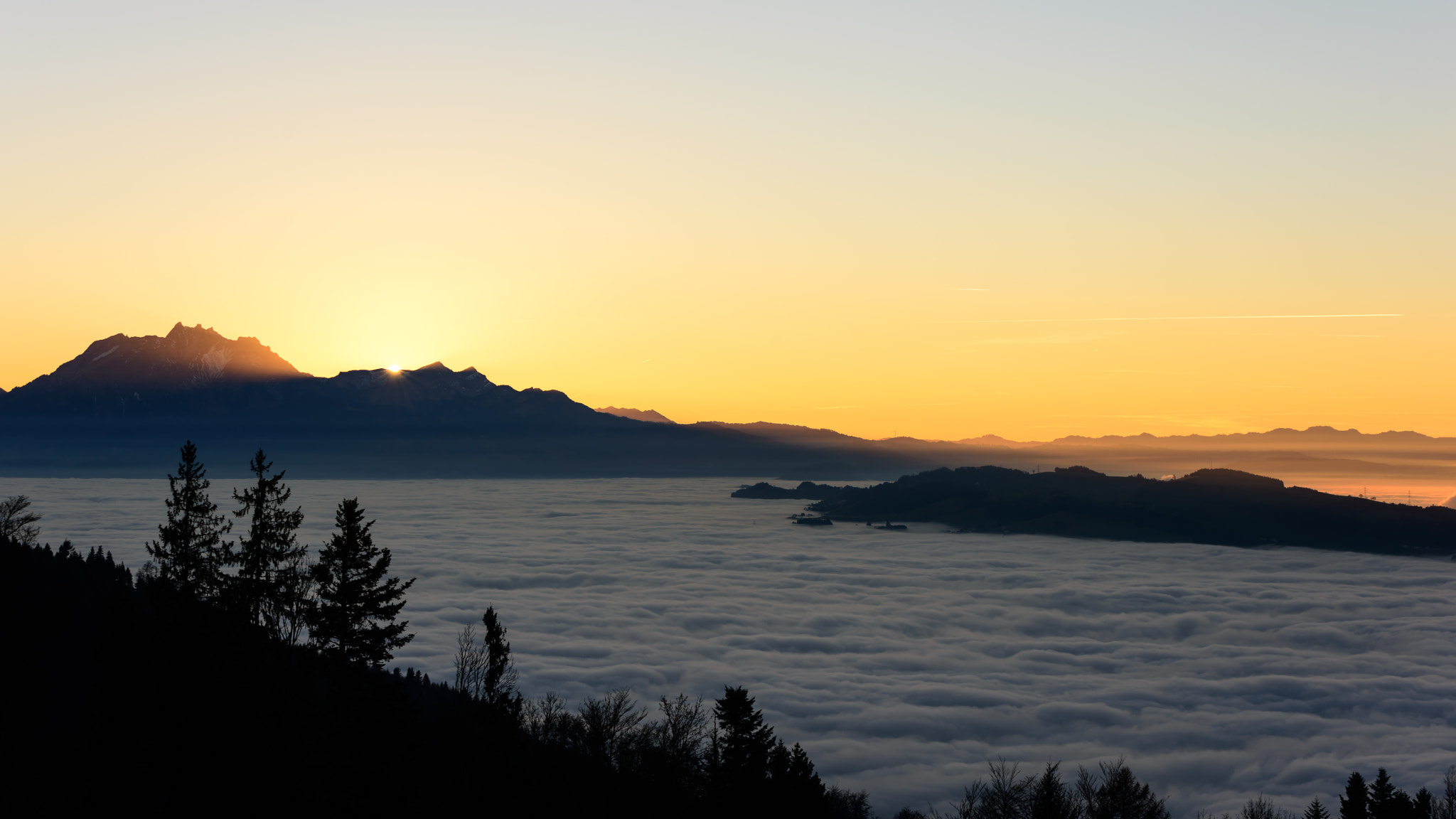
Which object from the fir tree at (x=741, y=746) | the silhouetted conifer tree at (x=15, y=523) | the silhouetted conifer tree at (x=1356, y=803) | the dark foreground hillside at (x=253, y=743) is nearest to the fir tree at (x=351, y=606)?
the dark foreground hillside at (x=253, y=743)

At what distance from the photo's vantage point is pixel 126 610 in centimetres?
3950

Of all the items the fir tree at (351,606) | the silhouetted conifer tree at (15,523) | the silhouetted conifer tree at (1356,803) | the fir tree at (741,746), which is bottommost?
the silhouetted conifer tree at (1356,803)

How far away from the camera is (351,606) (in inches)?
1373

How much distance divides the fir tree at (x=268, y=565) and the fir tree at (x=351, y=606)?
4.14 meters

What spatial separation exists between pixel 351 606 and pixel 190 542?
539 inches

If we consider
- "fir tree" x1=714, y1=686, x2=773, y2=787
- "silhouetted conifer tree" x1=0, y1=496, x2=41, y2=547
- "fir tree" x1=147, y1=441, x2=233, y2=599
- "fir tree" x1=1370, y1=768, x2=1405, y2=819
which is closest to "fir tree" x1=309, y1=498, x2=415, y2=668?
"fir tree" x1=147, y1=441, x2=233, y2=599

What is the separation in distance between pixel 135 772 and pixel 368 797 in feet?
29.7

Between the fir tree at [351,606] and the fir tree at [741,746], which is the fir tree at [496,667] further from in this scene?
the fir tree at [351,606]

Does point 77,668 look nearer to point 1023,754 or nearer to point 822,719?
point 822,719

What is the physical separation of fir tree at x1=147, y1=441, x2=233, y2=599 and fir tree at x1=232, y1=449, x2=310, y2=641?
2.24 metres

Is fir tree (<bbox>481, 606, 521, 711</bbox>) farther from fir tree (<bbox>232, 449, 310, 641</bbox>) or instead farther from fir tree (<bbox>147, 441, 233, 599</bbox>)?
fir tree (<bbox>147, 441, 233, 599</bbox>)

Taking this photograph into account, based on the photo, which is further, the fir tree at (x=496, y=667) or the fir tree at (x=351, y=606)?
the fir tree at (x=496, y=667)

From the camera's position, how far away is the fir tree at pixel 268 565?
38.9 m

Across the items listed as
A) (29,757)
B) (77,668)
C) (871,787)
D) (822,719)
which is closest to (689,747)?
(29,757)
